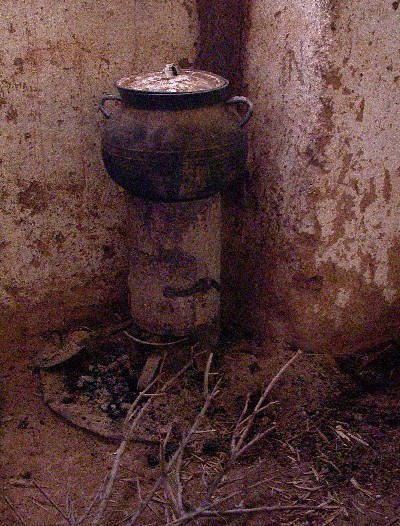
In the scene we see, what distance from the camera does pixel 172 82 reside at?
311 centimetres

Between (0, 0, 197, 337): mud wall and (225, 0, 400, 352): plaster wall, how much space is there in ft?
2.08

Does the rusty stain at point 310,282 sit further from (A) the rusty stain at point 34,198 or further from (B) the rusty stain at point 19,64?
(B) the rusty stain at point 19,64

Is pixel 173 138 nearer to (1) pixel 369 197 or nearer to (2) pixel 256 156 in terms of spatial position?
(2) pixel 256 156

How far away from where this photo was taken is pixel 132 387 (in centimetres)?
362

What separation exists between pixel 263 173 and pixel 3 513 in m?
2.12

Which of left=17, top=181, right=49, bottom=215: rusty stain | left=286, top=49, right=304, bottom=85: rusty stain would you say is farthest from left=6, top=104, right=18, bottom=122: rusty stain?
left=286, top=49, right=304, bottom=85: rusty stain

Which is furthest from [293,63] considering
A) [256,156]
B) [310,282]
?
[310,282]

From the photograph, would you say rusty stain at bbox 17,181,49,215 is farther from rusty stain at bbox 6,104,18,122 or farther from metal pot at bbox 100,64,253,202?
metal pot at bbox 100,64,253,202

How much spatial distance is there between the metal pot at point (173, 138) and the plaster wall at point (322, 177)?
1.14ft

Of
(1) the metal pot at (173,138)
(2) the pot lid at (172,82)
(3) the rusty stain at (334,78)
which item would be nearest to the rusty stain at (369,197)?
(3) the rusty stain at (334,78)

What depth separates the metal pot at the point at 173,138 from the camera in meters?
3.01

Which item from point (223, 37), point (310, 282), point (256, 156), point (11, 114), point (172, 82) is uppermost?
point (223, 37)

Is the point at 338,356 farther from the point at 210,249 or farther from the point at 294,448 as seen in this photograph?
the point at 210,249

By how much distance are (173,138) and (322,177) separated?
808 millimetres
